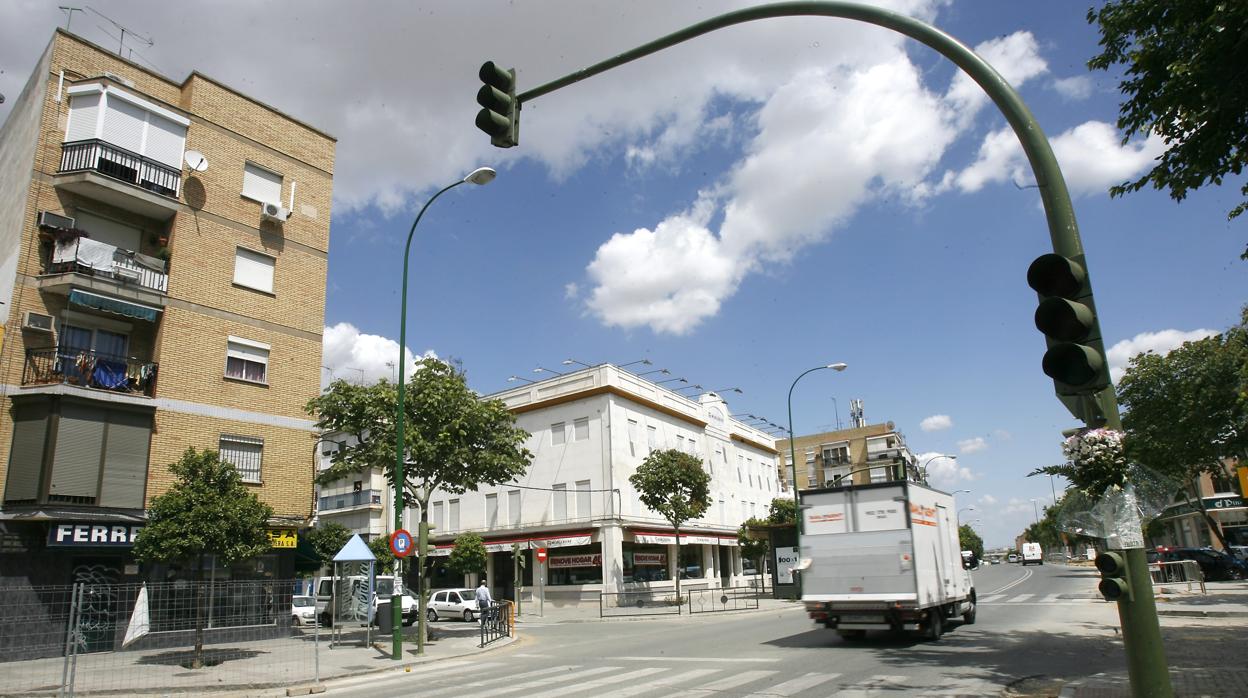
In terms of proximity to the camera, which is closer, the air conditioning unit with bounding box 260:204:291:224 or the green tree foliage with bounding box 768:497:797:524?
the air conditioning unit with bounding box 260:204:291:224

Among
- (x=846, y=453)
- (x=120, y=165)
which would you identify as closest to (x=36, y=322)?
(x=120, y=165)

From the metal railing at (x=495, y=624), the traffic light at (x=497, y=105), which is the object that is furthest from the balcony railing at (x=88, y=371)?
the traffic light at (x=497, y=105)

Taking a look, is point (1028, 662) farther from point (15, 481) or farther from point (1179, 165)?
point (15, 481)

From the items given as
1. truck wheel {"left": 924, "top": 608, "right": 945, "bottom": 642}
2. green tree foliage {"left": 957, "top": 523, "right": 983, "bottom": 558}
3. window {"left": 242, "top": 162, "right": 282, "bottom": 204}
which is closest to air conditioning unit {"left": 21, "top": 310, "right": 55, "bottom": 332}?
window {"left": 242, "top": 162, "right": 282, "bottom": 204}

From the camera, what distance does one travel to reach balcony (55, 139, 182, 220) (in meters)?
18.9

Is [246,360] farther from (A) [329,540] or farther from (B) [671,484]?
(B) [671,484]

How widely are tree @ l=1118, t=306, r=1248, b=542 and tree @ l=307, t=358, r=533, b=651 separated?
746 inches

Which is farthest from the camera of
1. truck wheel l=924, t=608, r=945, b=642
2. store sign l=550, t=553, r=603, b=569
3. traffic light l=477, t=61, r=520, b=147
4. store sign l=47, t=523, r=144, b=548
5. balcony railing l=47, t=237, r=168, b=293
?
store sign l=550, t=553, r=603, b=569

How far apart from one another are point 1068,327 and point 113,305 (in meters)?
21.1

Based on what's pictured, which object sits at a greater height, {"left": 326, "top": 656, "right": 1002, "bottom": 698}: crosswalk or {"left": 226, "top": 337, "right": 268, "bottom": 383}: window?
{"left": 226, "top": 337, "right": 268, "bottom": 383}: window

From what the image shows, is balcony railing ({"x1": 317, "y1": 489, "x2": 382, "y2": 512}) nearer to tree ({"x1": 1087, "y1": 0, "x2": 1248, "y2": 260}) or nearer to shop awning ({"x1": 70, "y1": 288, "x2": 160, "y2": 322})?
shop awning ({"x1": 70, "y1": 288, "x2": 160, "y2": 322})

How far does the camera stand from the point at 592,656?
15.7 metres

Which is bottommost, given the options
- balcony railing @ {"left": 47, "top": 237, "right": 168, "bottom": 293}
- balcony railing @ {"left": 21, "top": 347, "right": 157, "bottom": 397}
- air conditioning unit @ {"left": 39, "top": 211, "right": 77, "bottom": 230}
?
balcony railing @ {"left": 21, "top": 347, "right": 157, "bottom": 397}

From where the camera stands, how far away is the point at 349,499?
51312 millimetres
